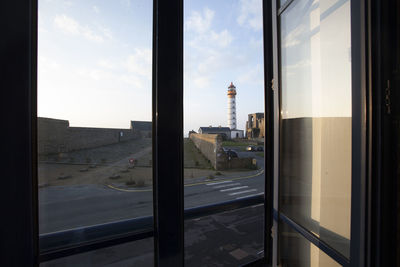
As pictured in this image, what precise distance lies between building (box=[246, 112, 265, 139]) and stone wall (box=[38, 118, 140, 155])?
1.12 meters

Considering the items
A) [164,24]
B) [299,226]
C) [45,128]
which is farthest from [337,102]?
[45,128]

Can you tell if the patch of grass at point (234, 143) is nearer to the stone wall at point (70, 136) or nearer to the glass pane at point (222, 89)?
the glass pane at point (222, 89)

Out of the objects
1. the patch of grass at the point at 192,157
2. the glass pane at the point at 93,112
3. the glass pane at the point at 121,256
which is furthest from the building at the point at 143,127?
the glass pane at the point at 121,256

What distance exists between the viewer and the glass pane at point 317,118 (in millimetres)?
1026

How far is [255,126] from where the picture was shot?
6.15ft

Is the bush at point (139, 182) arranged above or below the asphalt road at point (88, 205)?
above

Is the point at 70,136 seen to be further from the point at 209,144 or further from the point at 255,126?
the point at 255,126

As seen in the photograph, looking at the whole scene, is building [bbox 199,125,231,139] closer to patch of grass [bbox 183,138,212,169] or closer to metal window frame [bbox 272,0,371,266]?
patch of grass [bbox 183,138,212,169]

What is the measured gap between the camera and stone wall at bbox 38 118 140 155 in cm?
92

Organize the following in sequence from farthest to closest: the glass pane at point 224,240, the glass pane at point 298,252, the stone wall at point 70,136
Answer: the glass pane at point 224,240, the glass pane at point 298,252, the stone wall at point 70,136
